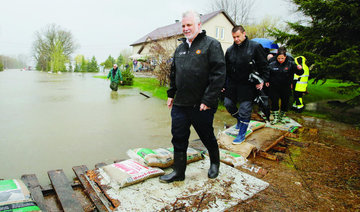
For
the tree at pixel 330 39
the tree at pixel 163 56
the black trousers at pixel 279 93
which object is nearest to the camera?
the black trousers at pixel 279 93

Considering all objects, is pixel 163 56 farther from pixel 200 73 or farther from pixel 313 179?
pixel 313 179

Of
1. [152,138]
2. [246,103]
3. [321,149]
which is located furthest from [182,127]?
[321,149]

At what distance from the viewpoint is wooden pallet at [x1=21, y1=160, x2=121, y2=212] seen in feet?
7.53

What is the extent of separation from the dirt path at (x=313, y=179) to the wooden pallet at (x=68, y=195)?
4.75ft

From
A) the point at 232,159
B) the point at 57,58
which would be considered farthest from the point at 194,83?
the point at 57,58

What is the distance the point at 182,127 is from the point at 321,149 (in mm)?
3258

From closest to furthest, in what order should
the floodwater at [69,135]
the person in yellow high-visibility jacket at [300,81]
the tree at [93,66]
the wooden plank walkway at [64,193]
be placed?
the wooden plank walkway at [64,193]
the floodwater at [69,135]
the person in yellow high-visibility jacket at [300,81]
the tree at [93,66]

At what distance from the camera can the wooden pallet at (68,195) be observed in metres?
2.29

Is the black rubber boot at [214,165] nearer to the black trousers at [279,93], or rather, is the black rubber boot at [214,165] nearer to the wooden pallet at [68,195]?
the wooden pallet at [68,195]

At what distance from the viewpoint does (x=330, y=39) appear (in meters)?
7.31

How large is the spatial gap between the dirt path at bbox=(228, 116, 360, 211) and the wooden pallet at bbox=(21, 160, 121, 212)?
4.75 ft

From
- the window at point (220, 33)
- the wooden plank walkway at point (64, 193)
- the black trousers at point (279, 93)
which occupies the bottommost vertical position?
the wooden plank walkway at point (64, 193)

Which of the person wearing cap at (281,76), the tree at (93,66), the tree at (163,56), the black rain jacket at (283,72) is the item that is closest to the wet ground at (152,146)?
the person wearing cap at (281,76)

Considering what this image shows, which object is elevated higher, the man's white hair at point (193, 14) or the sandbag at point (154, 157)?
the man's white hair at point (193, 14)
